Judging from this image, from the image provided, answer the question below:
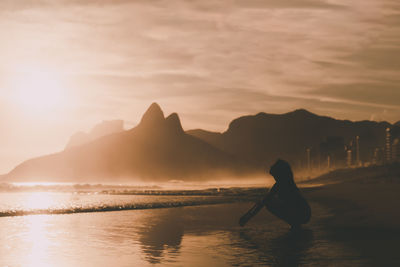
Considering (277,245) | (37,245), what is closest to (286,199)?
(277,245)

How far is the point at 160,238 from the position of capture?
20.3 meters

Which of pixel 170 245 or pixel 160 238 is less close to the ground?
pixel 170 245

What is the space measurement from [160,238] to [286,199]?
19.3 ft

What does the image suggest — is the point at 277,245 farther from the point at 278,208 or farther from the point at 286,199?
the point at 278,208

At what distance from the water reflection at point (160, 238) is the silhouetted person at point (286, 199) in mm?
4465

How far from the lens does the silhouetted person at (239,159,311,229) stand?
70.0ft

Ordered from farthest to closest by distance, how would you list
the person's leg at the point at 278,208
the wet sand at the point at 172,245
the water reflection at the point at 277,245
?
the person's leg at the point at 278,208 < the water reflection at the point at 277,245 < the wet sand at the point at 172,245

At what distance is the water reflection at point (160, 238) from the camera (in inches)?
623

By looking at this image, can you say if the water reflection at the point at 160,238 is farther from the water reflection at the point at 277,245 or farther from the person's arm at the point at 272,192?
the person's arm at the point at 272,192

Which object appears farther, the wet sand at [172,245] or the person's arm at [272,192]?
the person's arm at [272,192]

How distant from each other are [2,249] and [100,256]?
161 inches

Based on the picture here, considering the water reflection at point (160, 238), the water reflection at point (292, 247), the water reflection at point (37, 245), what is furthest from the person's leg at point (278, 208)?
the water reflection at point (37, 245)

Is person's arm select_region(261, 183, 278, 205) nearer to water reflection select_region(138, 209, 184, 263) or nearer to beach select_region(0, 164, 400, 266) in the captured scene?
beach select_region(0, 164, 400, 266)

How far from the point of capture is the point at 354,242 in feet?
58.4
